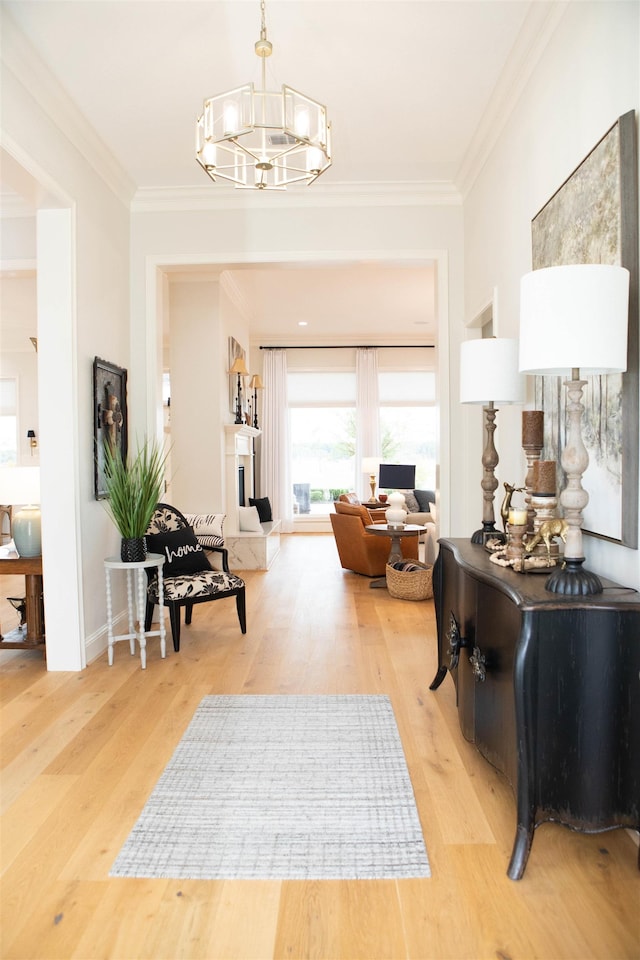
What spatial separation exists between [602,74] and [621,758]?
2247 mm

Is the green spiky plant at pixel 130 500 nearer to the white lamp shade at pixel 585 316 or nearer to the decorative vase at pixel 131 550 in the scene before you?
the decorative vase at pixel 131 550

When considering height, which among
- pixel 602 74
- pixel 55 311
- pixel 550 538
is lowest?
pixel 550 538

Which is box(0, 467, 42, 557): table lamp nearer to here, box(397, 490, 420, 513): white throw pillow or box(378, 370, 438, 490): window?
box(397, 490, 420, 513): white throw pillow

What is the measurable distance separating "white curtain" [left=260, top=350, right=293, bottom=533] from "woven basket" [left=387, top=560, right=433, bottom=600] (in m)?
5.07

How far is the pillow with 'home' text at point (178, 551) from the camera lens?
445 cm

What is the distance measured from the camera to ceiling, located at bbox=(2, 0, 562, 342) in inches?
112

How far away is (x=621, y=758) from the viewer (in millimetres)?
1816

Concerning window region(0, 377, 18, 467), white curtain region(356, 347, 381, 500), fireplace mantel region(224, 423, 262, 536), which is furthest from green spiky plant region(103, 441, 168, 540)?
white curtain region(356, 347, 381, 500)

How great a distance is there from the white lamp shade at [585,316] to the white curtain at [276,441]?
8.80 m

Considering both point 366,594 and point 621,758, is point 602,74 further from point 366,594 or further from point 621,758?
point 366,594

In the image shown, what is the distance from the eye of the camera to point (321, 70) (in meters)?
3.27

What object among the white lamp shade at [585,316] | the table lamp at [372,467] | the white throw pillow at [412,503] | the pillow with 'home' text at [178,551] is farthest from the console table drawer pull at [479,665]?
the table lamp at [372,467]

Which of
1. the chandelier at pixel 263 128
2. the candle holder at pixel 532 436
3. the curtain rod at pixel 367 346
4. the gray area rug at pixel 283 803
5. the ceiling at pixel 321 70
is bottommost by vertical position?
the gray area rug at pixel 283 803

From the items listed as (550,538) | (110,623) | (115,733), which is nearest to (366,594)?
(110,623)
